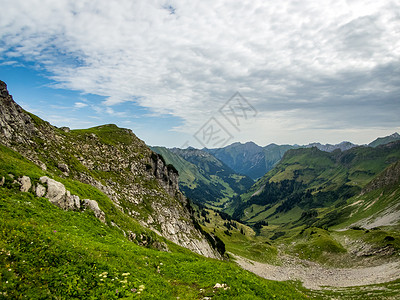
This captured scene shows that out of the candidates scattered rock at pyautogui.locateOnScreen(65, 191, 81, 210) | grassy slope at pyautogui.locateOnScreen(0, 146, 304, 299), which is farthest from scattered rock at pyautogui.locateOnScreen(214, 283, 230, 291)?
scattered rock at pyautogui.locateOnScreen(65, 191, 81, 210)

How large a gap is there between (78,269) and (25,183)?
1667 cm

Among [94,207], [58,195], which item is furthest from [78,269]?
[94,207]

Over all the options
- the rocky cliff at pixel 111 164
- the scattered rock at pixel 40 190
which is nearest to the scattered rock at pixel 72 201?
the scattered rock at pixel 40 190

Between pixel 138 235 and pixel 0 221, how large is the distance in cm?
2613

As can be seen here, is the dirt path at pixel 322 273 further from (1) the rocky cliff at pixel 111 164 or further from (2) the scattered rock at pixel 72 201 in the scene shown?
(2) the scattered rock at pixel 72 201

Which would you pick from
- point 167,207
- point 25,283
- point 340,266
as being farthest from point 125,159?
point 340,266

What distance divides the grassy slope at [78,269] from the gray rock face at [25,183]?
32.5 inches

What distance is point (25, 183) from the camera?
23.6 m

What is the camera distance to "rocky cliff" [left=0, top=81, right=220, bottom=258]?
49156 millimetres

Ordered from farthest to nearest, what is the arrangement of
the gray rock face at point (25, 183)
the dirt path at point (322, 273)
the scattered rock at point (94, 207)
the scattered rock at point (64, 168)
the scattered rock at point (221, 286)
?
the dirt path at point (322, 273) → the scattered rock at point (64, 168) → the scattered rock at point (94, 207) → the gray rock face at point (25, 183) → the scattered rock at point (221, 286)

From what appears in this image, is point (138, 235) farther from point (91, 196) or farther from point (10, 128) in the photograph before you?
point (10, 128)

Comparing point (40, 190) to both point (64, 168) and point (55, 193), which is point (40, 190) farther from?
point (64, 168)

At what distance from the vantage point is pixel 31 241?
44.2 ft

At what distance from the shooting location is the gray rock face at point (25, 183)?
23.1 meters
